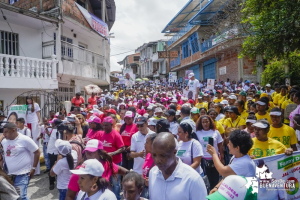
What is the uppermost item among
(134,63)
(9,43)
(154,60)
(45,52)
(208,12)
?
(134,63)

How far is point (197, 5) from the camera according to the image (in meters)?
28.7

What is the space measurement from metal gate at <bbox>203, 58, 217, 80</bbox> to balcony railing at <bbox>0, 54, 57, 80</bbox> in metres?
17.2

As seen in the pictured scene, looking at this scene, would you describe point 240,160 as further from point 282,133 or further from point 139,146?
point 139,146

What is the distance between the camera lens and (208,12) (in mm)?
24797

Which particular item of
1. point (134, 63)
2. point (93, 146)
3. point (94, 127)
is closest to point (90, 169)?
point (93, 146)

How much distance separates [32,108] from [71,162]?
5.44 m

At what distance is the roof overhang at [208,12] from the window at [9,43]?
14.8m

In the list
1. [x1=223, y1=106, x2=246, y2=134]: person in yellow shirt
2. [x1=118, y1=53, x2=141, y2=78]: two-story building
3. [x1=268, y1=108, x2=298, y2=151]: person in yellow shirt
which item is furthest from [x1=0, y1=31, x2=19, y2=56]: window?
[x1=118, y1=53, x2=141, y2=78]: two-story building

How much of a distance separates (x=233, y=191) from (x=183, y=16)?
32180 millimetres

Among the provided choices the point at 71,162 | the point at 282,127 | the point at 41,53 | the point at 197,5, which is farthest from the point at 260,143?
the point at 197,5

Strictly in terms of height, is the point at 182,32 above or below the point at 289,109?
above

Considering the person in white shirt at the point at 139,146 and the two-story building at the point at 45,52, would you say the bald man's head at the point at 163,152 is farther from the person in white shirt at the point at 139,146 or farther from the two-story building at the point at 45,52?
the two-story building at the point at 45,52

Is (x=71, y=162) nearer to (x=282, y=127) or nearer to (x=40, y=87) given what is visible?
(x=282, y=127)

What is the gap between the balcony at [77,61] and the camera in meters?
14.6
